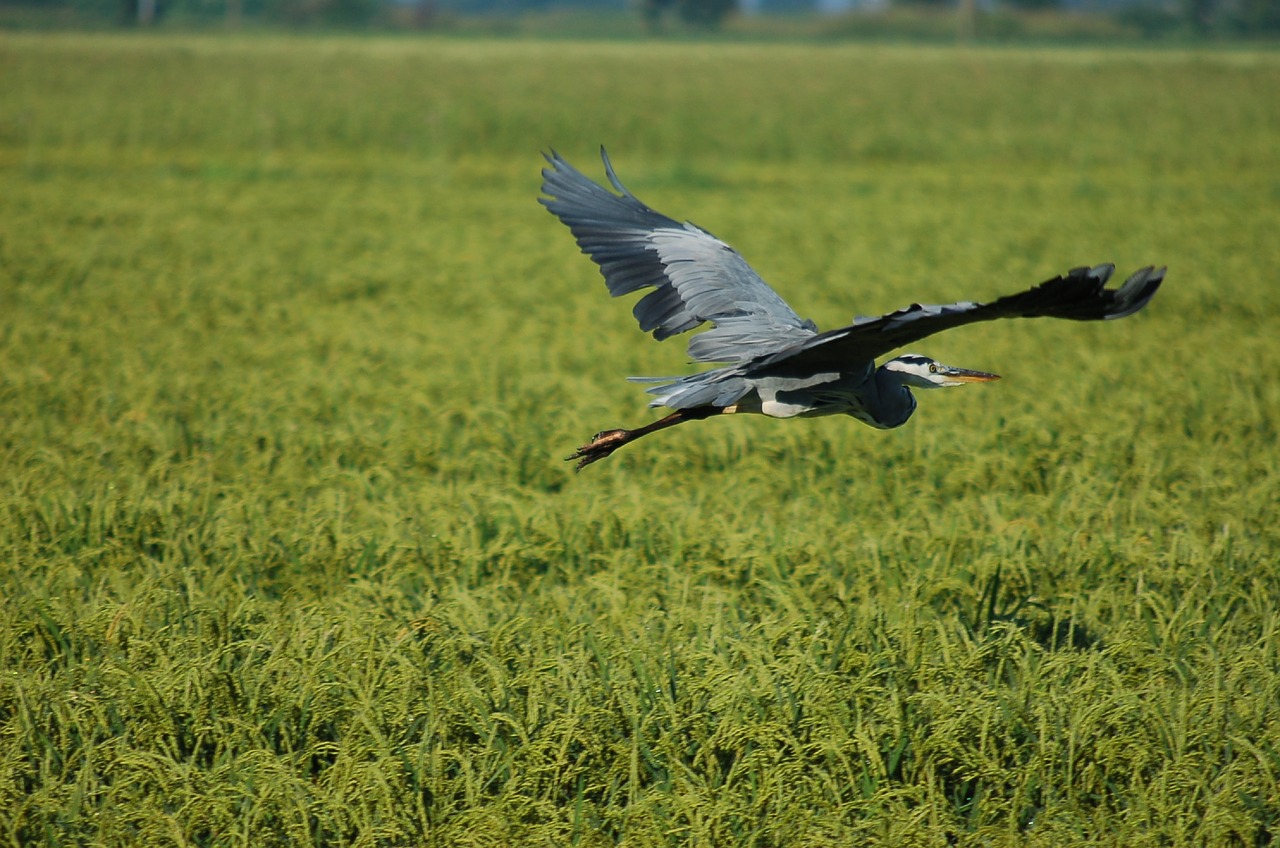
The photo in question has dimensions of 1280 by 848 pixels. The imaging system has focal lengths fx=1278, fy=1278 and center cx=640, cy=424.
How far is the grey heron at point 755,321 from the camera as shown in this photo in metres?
2.83

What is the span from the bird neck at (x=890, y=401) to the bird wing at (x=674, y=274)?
0.28 metres

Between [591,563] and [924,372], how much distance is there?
1.49 metres

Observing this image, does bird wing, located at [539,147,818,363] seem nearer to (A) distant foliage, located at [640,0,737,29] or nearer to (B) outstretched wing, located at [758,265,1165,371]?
(B) outstretched wing, located at [758,265,1165,371]

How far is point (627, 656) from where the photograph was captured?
3.59 metres

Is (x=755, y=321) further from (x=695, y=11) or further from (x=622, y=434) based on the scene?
(x=695, y=11)

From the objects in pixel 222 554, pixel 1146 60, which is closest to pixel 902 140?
pixel 1146 60

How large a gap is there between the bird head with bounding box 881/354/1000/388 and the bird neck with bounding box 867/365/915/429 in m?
0.06

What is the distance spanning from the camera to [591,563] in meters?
4.65

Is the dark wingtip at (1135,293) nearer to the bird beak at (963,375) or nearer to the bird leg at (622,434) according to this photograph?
the bird beak at (963,375)

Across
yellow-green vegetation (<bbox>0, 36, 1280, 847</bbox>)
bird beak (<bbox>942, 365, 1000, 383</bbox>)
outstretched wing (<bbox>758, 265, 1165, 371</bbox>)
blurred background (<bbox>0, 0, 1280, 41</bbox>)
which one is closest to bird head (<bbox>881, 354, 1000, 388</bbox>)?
bird beak (<bbox>942, 365, 1000, 383</bbox>)

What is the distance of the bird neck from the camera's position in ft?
12.2

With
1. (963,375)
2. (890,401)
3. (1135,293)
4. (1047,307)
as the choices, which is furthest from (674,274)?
(1135,293)

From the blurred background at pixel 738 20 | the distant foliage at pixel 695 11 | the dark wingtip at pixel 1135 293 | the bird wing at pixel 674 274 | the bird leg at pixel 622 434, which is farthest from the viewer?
the distant foliage at pixel 695 11

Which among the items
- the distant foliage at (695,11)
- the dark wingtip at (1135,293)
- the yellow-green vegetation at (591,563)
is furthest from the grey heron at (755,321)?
the distant foliage at (695,11)
